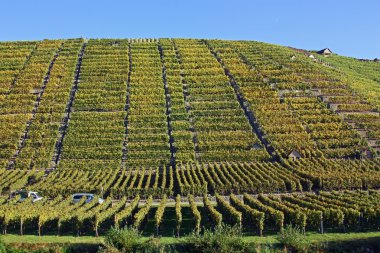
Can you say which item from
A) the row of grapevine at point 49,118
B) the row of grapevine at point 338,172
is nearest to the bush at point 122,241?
the row of grapevine at point 338,172

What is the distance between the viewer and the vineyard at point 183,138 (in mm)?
34031

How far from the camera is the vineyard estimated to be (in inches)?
1340

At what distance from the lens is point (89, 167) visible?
62219 millimetres

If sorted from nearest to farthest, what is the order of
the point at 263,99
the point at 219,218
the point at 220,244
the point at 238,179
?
the point at 220,244, the point at 219,218, the point at 238,179, the point at 263,99

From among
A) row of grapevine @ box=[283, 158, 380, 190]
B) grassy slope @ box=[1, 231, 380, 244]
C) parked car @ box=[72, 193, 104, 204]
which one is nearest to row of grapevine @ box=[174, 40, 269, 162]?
row of grapevine @ box=[283, 158, 380, 190]

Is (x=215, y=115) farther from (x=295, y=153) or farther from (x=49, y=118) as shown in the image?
(x=49, y=118)

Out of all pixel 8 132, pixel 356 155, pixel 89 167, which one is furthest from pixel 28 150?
pixel 356 155

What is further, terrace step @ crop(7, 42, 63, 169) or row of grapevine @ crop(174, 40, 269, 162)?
row of grapevine @ crop(174, 40, 269, 162)

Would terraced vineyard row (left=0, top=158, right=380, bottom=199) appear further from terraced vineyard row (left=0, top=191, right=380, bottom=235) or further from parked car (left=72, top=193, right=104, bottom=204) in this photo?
terraced vineyard row (left=0, top=191, right=380, bottom=235)

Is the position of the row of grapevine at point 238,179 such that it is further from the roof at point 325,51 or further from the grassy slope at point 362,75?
the roof at point 325,51

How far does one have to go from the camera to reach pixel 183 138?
68562mm

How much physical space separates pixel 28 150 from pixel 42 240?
40.4m

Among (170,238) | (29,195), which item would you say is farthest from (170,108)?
(170,238)

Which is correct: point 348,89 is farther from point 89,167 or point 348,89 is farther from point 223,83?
point 89,167
